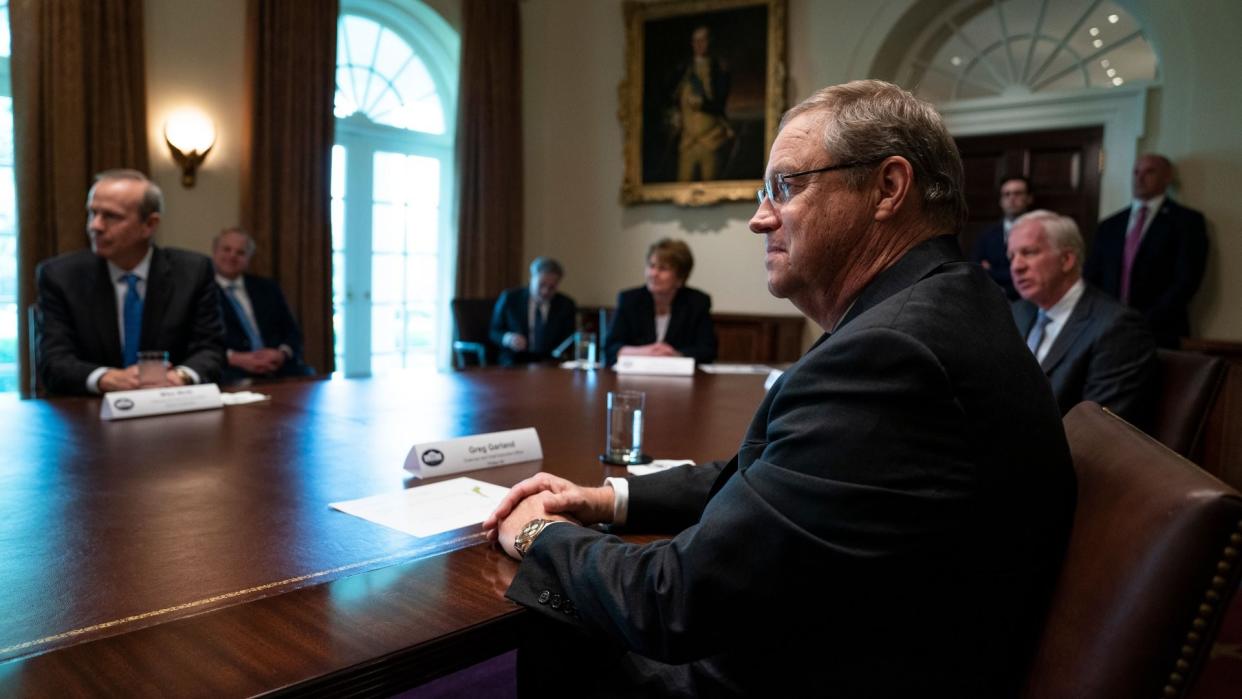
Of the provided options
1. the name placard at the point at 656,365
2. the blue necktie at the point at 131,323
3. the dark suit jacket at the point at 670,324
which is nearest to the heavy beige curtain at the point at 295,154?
the dark suit jacket at the point at 670,324

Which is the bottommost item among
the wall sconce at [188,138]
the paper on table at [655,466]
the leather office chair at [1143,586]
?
the paper on table at [655,466]

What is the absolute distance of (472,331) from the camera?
589 centimetres

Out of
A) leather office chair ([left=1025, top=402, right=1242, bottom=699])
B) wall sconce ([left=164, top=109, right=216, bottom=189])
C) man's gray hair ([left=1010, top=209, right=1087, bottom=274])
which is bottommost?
leather office chair ([left=1025, top=402, right=1242, bottom=699])

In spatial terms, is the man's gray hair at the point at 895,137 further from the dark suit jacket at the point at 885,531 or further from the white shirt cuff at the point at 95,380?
the white shirt cuff at the point at 95,380

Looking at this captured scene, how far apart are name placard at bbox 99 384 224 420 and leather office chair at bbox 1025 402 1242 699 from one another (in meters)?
2.15

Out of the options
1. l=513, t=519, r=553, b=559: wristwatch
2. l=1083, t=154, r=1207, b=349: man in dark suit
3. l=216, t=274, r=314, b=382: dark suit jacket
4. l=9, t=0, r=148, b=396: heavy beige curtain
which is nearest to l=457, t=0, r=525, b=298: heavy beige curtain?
l=216, t=274, r=314, b=382: dark suit jacket

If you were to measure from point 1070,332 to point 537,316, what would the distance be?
3.59m

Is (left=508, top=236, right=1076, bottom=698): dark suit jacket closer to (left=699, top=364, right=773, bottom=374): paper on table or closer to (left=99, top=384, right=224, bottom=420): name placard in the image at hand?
(left=99, top=384, right=224, bottom=420): name placard

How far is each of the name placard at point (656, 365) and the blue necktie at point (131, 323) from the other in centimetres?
182

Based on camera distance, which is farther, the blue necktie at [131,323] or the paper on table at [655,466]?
the blue necktie at [131,323]

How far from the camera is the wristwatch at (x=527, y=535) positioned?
125 cm

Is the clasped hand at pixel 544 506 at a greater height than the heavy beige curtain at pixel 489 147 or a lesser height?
lesser

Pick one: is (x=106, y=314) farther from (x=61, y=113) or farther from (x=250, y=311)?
(x=61, y=113)

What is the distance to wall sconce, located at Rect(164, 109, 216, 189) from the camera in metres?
5.20
